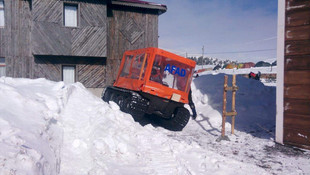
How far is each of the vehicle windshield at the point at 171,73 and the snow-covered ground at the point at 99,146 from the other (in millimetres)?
1609

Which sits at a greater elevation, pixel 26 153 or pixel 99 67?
pixel 99 67

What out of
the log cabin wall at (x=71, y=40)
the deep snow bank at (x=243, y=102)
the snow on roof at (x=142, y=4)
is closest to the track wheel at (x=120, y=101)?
the deep snow bank at (x=243, y=102)

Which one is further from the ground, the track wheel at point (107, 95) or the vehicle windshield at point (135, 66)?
the vehicle windshield at point (135, 66)

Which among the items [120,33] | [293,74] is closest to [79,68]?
[120,33]

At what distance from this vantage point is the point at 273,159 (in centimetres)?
589

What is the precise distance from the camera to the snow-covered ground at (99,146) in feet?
11.3

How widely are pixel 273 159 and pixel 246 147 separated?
1.08 meters

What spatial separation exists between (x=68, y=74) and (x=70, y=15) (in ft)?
11.4

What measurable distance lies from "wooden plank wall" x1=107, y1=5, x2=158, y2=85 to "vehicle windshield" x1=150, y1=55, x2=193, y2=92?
8.28 meters

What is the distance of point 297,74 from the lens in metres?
6.99

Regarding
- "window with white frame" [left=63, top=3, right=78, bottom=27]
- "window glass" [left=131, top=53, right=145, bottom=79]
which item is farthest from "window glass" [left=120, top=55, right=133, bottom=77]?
"window with white frame" [left=63, top=3, right=78, bottom=27]

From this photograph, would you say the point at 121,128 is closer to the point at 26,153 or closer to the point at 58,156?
the point at 58,156

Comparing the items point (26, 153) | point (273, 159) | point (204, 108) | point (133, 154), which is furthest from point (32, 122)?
point (204, 108)

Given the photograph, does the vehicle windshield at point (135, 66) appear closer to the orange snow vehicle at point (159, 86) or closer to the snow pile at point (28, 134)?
the orange snow vehicle at point (159, 86)
